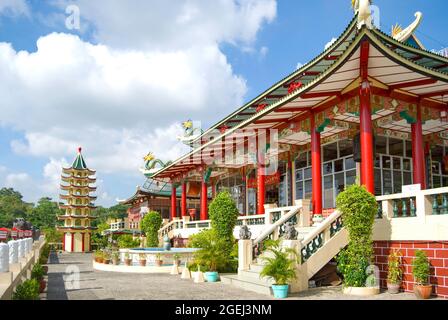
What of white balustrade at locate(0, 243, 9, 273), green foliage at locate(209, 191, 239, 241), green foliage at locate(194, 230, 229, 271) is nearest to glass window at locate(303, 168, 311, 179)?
green foliage at locate(209, 191, 239, 241)

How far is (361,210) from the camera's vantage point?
11.0 m

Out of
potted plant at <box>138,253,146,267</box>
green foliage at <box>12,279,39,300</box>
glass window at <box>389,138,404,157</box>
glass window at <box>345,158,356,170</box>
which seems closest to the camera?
green foliage at <box>12,279,39,300</box>

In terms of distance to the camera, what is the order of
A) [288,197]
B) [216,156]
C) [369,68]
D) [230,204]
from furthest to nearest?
[216,156] → [288,197] → [230,204] → [369,68]

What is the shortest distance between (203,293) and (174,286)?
6.32 feet

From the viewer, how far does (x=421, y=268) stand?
9.99m

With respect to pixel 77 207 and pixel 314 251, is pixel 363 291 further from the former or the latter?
pixel 77 207

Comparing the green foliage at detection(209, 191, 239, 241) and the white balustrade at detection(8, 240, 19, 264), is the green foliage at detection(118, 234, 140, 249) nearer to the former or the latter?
the green foliage at detection(209, 191, 239, 241)

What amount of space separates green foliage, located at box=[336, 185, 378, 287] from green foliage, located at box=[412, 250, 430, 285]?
3.73 feet

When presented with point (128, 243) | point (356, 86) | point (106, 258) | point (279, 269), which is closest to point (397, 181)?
point (356, 86)

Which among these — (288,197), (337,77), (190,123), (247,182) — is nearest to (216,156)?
(247,182)

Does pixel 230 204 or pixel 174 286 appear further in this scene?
pixel 230 204

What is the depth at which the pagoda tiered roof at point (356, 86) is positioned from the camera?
11617 mm

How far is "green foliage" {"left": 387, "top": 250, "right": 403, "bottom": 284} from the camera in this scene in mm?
10812
